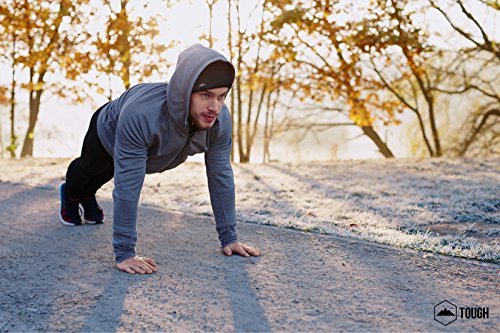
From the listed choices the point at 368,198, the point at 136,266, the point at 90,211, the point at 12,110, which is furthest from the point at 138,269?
the point at 12,110

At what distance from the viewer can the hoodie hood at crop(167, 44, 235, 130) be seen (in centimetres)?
238

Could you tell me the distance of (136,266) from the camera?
2521 millimetres

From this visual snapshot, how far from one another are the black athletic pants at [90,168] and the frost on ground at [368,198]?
905 millimetres

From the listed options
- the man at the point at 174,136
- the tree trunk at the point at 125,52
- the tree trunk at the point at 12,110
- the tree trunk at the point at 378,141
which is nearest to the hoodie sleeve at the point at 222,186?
the man at the point at 174,136

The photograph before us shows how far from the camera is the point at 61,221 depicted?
145 inches

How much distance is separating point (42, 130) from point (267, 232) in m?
10.9

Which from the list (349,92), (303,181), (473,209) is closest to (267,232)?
(473,209)

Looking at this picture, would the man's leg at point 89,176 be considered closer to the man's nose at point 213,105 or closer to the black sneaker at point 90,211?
the black sneaker at point 90,211

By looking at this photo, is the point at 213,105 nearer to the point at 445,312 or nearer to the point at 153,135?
the point at 153,135

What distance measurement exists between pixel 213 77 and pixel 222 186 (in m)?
0.72

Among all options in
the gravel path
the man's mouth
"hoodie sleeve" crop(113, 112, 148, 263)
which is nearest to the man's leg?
the gravel path

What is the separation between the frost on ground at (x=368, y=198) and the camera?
332 centimetres

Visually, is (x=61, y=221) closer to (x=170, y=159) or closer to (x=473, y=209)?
(x=170, y=159)

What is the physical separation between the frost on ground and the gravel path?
36 cm
